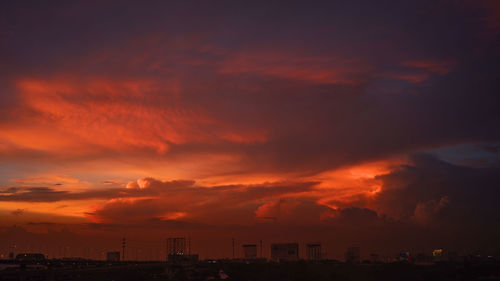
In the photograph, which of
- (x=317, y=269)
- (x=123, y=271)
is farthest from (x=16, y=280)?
(x=317, y=269)

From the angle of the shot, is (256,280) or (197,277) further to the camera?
(197,277)

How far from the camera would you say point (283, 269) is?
187000mm

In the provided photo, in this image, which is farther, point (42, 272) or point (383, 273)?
point (383, 273)

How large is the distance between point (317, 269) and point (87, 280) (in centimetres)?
8571

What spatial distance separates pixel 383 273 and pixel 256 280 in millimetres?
49511

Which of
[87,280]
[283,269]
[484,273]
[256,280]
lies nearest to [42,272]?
[87,280]

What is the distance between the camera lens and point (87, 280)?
523 ft

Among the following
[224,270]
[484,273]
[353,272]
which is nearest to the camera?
[484,273]

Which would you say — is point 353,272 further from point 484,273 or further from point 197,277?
point 197,277

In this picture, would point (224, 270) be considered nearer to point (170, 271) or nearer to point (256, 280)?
point (170, 271)

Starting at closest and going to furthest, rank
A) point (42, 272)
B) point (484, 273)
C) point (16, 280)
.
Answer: point (42, 272)
point (16, 280)
point (484, 273)

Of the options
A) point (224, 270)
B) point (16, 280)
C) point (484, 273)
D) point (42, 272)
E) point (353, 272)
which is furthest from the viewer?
point (224, 270)

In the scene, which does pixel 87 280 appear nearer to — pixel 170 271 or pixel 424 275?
pixel 170 271

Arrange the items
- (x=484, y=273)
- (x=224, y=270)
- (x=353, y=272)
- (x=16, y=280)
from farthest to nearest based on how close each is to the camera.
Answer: (x=224, y=270), (x=353, y=272), (x=484, y=273), (x=16, y=280)
